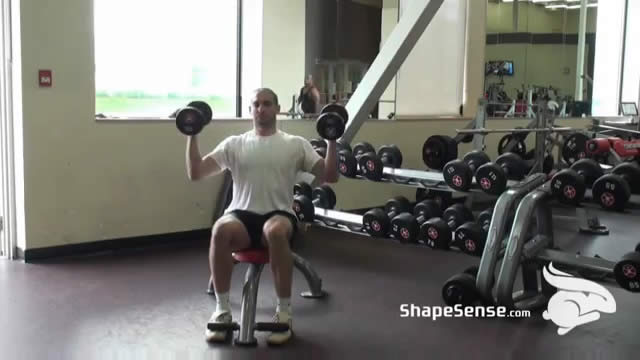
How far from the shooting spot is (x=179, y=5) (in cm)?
431

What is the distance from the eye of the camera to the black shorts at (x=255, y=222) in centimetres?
243

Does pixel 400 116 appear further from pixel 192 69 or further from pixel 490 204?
pixel 192 69

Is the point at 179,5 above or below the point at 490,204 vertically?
above

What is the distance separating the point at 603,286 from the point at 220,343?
189 centimetres

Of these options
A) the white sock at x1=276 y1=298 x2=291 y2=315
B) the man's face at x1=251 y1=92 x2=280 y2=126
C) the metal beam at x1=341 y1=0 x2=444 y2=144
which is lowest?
the white sock at x1=276 y1=298 x2=291 y2=315

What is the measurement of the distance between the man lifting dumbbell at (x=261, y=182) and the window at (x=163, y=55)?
5.30 ft

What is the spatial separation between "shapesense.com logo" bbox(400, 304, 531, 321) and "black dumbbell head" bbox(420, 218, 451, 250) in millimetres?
294

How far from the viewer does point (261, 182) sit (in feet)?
8.25

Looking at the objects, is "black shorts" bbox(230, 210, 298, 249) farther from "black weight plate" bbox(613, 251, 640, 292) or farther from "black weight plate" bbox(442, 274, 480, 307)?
"black weight plate" bbox(613, 251, 640, 292)

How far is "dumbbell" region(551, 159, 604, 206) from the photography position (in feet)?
8.80

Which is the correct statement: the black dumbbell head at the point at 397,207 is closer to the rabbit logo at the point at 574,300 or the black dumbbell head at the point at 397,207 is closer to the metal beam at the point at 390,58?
the metal beam at the point at 390,58

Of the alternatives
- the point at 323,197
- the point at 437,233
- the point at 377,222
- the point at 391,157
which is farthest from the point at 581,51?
the point at 437,233

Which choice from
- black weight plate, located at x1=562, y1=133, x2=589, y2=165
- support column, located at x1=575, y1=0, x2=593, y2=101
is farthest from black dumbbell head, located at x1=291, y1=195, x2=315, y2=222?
support column, located at x1=575, y1=0, x2=593, y2=101

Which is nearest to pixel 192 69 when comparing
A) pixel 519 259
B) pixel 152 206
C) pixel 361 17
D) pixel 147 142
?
pixel 147 142
